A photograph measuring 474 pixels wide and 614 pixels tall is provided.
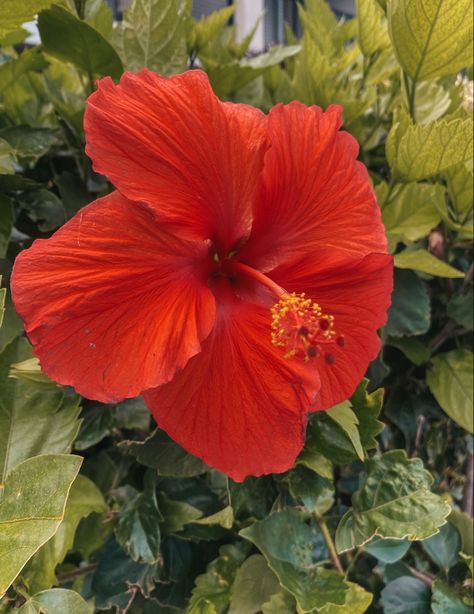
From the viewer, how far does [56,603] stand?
45cm

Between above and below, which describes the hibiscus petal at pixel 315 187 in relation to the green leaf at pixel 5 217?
above

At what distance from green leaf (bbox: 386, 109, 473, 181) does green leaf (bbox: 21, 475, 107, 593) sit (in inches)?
18.4

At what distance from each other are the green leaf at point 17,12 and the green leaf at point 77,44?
56 millimetres

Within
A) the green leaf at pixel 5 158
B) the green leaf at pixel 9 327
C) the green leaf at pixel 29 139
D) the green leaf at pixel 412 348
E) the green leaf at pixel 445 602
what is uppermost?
the green leaf at pixel 5 158

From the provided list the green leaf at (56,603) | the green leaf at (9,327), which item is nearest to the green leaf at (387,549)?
the green leaf at (56,603)

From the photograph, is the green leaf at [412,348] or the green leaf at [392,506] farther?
the green leaf at [412,348]

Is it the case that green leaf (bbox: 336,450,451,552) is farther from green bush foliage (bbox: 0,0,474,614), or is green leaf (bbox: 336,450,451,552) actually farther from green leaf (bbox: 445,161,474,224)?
green leaf (bbox: 445,161,474,224)

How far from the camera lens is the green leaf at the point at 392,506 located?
1.79 feet

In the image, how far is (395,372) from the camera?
0.88m

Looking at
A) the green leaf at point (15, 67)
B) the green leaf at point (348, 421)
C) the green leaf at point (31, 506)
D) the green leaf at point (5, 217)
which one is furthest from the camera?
the green leaf at point (15, 67)

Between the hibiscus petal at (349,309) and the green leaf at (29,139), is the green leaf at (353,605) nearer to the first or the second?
the hibiscus petal at (349,309)

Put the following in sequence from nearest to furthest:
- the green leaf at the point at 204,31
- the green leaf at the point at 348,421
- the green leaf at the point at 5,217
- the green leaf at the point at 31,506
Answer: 1. the green leaf at the point at 31,506
2. the green leaf at the point at 348,421
3. the green leaf at the point at 5,217
4. the green leaf at the point at 204,31

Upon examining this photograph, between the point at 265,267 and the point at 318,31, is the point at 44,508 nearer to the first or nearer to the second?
the point at 265,267

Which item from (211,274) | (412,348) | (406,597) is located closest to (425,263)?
(412,348)
